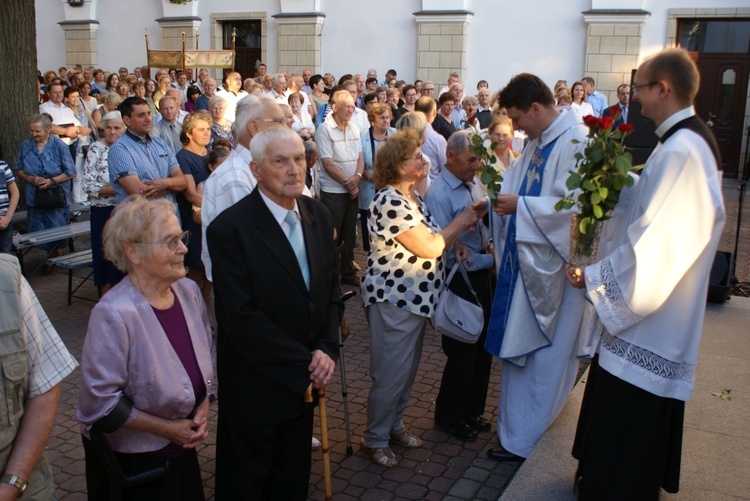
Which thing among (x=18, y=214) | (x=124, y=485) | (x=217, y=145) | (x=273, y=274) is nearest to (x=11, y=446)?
(x=124, y=485)

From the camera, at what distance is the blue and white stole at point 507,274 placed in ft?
13.8

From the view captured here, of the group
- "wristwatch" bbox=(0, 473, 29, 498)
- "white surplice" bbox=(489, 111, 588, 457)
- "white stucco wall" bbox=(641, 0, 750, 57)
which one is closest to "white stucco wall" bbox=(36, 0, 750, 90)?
"white stucco wall" bbox=(641, 0, 750, 57)

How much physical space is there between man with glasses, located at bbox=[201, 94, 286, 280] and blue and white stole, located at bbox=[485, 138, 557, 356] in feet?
4.76

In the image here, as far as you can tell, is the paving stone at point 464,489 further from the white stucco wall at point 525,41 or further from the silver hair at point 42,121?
the white stucco wall at point 525,41

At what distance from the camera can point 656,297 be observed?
2936mm

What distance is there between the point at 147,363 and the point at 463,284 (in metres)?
2.18

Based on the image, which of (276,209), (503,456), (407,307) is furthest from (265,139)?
(503,456)

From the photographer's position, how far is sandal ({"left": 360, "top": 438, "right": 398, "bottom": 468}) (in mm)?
4230

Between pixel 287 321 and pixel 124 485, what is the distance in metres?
0.90

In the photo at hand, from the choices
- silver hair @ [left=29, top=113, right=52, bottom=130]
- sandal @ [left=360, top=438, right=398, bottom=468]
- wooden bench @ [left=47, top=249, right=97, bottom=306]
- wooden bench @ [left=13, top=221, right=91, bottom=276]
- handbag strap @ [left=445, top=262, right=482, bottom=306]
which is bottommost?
sandal @ [left=360, top=438, right=398, bottom=468]

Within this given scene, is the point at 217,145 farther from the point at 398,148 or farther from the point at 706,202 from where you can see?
the point at 706,202

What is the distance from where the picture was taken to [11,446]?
235 centimetres

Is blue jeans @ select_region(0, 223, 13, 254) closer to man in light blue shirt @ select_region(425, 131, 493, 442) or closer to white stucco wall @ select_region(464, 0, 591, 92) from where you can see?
man in light blue shirt @ select_region(425, 131, 493, 442)

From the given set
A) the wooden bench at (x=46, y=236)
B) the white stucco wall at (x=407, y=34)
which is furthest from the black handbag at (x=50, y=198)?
the white stucco wall at (x=407, y=34)
